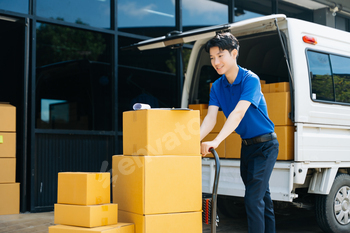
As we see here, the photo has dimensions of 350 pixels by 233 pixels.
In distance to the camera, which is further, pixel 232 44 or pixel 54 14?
pixel 54 14

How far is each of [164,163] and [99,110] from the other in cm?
418

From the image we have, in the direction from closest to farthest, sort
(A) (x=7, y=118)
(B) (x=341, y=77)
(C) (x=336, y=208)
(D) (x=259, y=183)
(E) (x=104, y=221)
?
1. (E) (x=104, y=221)
2. (D) (x=259, y=183)
3. (C) (x=336, y=208)
4. (B) (x=341, y=77)
5. (A) (x=7, y=118)

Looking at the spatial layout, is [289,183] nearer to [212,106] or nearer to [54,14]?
[212,106]

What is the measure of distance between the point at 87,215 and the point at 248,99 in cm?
142

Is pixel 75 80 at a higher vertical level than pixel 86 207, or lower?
higher

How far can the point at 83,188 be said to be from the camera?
305cm

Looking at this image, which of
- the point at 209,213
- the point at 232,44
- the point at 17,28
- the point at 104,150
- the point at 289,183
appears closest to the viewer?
the point at 209,213

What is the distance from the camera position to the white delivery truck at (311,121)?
15.0ft

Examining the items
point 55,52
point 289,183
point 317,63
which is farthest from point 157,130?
point 55,52

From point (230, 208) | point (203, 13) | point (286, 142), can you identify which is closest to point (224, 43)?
point (286, 142)

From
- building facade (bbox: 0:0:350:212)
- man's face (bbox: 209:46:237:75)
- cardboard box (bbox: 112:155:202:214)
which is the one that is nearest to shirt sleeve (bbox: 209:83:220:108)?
man's face (bbox: 209:46:237:75)

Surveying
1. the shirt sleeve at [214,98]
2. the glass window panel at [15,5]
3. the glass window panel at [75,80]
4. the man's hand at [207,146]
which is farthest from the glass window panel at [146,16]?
the man's hand at [207,146]

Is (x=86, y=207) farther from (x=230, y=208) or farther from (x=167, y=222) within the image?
(x=230, y=208)

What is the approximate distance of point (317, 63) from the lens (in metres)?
4.94
